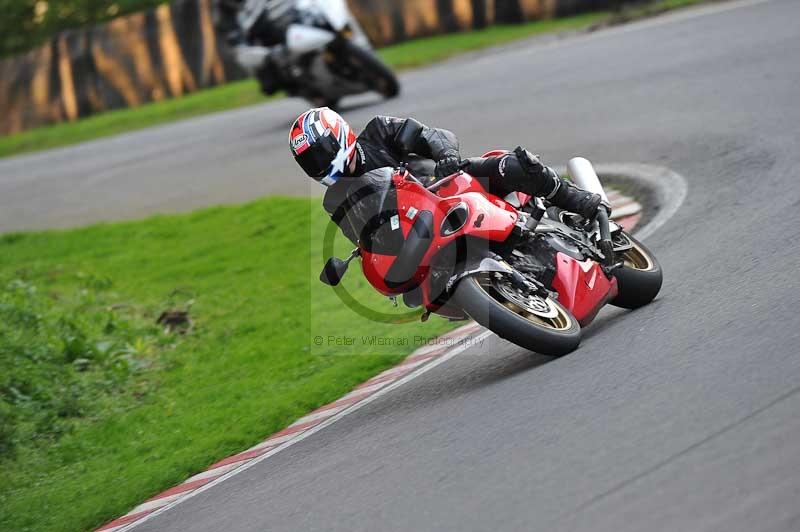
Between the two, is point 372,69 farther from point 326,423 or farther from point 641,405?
point 641,405

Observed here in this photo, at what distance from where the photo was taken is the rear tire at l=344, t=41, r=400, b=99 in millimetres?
16359

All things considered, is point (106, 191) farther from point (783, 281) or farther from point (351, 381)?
point (783, 281)

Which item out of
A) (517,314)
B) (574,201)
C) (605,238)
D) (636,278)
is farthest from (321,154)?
(636,278)

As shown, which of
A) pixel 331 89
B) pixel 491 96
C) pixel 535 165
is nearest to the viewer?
pixel 535 165

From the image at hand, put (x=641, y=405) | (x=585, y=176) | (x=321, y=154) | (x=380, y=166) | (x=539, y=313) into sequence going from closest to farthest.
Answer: (x=641, y=405) → (x=539, y=313) → (x=321, y=154) → (x=380, y=166) → (x=585, y=176)

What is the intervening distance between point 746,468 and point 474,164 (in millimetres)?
3036

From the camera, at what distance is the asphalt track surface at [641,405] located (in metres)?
4.12

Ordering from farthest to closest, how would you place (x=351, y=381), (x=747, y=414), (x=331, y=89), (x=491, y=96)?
(x=331, y=89) → (x=491, y=96) → (x=351, y=381) → (x=747, y=414)

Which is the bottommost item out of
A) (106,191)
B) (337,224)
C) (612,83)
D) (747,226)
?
(106,191)

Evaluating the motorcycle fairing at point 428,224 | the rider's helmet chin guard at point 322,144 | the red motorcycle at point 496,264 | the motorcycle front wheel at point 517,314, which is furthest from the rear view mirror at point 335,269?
the motorcycle front wheel at point 517,314

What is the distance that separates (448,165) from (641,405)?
200cm

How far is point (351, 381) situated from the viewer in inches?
293

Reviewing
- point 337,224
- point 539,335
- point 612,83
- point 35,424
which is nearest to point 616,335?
point 539,335

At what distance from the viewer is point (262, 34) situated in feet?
56.2
